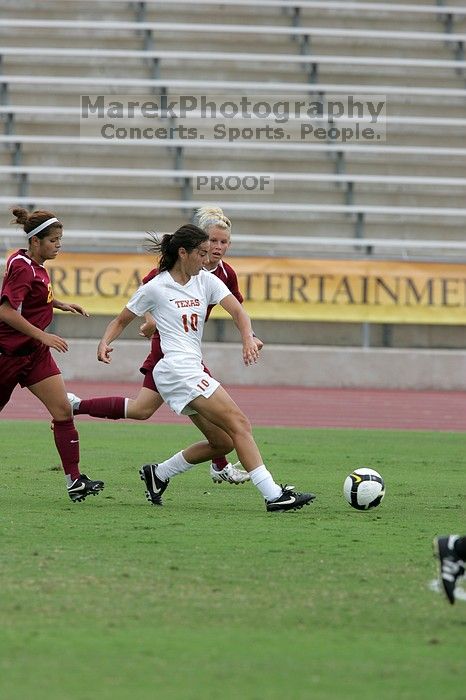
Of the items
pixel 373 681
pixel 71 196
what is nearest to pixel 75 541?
pixel 373 681

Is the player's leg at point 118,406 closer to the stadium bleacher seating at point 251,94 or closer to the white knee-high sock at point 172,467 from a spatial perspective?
the white knee-high sock at point 172,467

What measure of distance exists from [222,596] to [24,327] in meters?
3.03

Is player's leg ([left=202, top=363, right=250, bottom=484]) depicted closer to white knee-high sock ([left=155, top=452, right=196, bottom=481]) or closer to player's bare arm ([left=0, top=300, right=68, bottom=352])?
white knee-high sock ([left=155, top=452, right=196, bottom=481])

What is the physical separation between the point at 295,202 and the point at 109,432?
10.9 m

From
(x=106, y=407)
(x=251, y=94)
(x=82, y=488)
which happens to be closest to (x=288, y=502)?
(x=82, y=488)

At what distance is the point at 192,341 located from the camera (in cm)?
777

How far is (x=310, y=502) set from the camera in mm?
7992

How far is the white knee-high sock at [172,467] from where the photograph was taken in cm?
809

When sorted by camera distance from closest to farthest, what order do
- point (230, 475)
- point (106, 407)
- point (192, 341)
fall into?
point (192, 341) → point (106, 407) → point (230, 475)

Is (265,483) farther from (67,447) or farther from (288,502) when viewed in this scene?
(67,447)

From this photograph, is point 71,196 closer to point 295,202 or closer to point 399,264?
point 295,202

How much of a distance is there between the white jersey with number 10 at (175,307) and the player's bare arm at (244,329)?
17 cm

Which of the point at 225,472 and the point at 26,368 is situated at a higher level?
the point at 26,368

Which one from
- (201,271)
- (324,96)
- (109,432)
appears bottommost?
(109,432)
